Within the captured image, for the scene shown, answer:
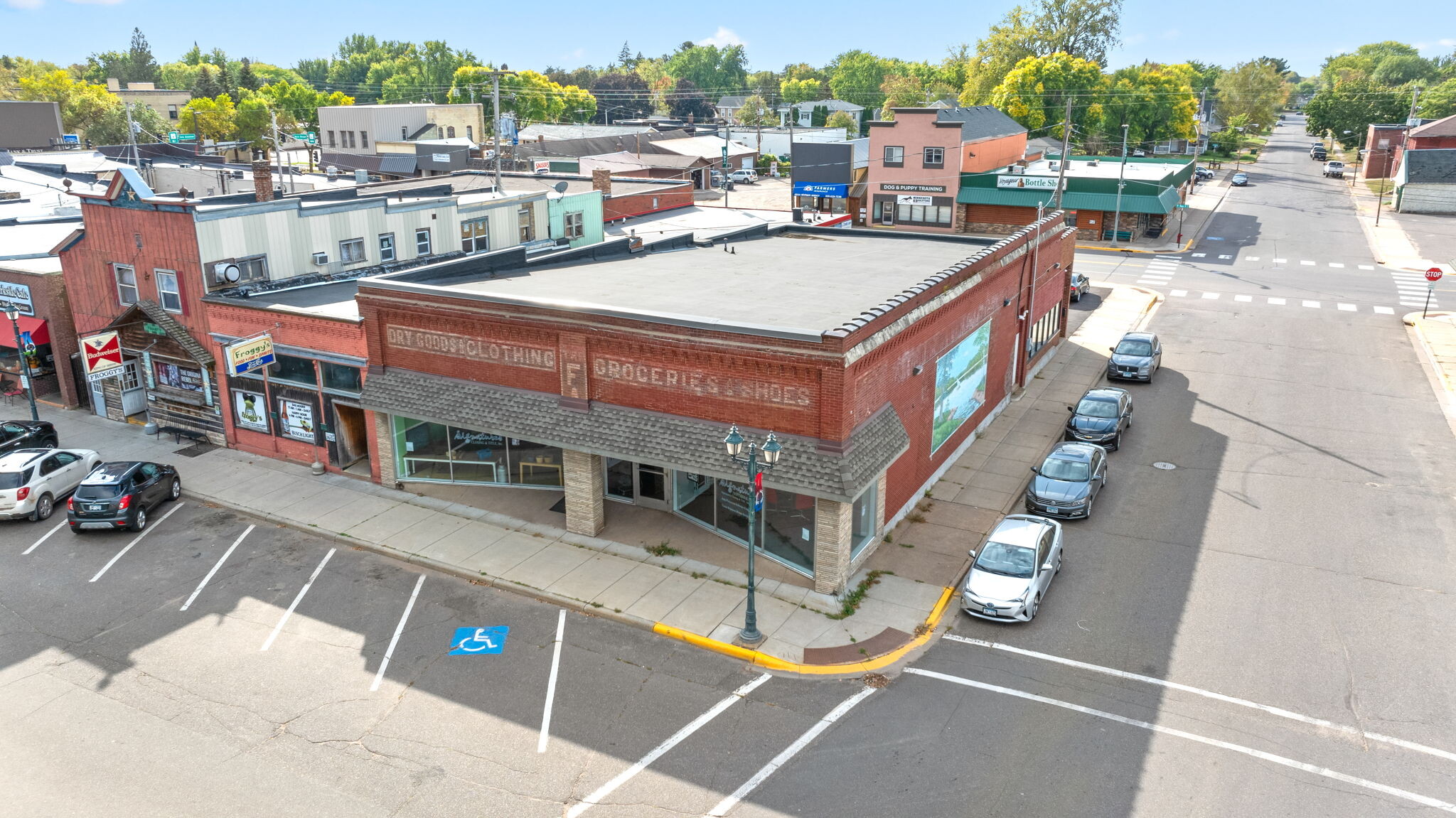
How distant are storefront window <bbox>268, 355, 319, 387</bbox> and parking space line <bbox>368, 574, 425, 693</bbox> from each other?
29.7 ft

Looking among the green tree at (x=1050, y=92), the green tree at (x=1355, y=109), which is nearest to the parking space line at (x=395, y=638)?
the green tree at (x=1050, y=92)

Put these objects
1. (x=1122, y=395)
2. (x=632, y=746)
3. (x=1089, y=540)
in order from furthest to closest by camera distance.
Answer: (x=1122, y=395)
(x=1089, y=540)
(x=632, y=746)

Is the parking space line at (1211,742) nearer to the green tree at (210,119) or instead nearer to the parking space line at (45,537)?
the parking space line at (45,537)

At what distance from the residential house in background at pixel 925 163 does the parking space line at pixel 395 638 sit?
56699mm

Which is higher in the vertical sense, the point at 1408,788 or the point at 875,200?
the point at 875,200

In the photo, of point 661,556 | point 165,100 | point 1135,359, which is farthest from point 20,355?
point 165,100

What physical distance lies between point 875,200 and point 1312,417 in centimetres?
4443

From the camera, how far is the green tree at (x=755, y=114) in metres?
174

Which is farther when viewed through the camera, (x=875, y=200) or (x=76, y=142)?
(x=76, y=142)

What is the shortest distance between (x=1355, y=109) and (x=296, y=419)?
13880cm

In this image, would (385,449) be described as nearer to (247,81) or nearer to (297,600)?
(297,600)

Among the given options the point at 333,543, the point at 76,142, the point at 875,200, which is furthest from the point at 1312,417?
the point at 76,142

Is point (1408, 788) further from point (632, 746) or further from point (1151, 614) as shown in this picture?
point (632, 746)

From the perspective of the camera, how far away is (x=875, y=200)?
238 feet
